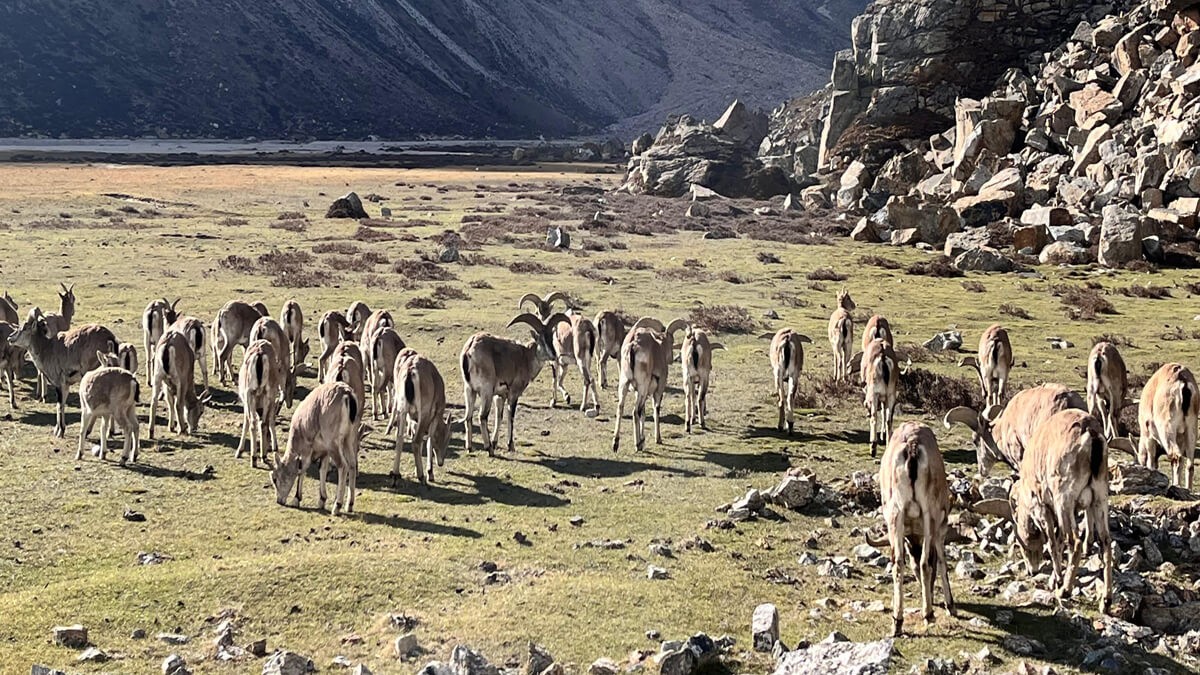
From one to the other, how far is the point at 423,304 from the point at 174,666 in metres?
23.3

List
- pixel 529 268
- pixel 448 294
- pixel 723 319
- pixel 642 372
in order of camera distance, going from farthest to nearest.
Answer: pixel 529 268 → pixel 448 294 → pixel 723 319 → pixel 642 372

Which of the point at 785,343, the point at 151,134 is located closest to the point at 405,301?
the point at 785,343

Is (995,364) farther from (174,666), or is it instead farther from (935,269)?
(935,269)

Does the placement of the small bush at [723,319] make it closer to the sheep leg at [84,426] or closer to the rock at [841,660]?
the sheep leg at [84,426]

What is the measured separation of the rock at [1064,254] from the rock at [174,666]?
44254 mm

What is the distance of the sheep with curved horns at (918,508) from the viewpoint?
11531 millimetres

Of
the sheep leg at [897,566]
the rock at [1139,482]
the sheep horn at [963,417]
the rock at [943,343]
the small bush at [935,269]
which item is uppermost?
the small bush at [935,269]

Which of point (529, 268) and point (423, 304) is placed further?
point (529, 268)

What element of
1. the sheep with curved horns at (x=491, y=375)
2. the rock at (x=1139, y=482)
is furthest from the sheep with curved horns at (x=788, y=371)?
the rock at (x=1139, y=482)

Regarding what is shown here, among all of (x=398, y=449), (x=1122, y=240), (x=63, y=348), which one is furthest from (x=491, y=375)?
(x=1122, y=240)

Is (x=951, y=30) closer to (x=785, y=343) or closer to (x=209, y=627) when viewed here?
(x=785, y=343)

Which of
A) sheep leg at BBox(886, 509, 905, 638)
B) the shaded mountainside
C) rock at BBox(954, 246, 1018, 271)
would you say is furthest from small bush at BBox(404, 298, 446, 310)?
the shaded mountainside

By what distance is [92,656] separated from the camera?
10711 millimetres

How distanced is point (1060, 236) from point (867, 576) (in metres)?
40.8
